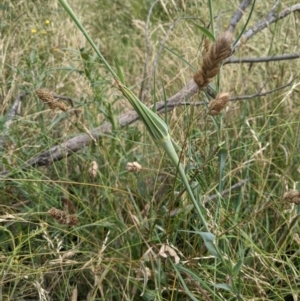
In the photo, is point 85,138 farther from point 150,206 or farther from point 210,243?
point 210,243

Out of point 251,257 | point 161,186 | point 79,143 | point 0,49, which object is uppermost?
point 0,49

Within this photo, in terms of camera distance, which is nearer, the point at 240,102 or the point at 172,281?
the point at 172,281

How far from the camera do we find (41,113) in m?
1.86

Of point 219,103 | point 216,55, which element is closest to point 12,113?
point 219,103

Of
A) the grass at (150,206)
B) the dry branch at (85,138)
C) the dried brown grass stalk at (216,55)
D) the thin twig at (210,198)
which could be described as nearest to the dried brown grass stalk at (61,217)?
the grass at (150,206)

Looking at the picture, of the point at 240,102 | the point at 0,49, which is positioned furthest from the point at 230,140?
the point at 0,49

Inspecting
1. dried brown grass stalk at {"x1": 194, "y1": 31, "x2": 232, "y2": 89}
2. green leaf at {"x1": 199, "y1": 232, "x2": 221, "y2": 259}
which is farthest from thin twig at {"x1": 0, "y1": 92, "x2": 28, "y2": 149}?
dried brown grass stalk at {"x1": 194, "y1": 31, "x2": 232, "y2": 89}

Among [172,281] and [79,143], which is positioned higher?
[79,143]

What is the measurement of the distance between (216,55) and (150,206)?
2.52 feet

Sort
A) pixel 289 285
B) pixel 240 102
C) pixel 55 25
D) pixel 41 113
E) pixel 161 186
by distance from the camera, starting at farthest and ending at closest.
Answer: pixel 55 25
pixel 240 102
pixel 41 113
pixel 161 186
pixel 289 285

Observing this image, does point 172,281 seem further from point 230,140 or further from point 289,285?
point 230,140

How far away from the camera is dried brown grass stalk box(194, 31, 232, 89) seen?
861mm

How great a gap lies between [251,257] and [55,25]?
1556mm

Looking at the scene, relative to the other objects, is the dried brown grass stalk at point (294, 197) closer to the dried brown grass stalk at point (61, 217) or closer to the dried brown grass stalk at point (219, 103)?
the dried brown grass stalk at point (219, 103)
